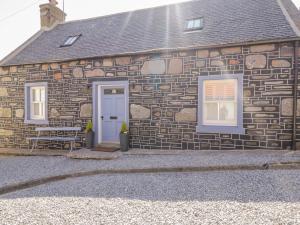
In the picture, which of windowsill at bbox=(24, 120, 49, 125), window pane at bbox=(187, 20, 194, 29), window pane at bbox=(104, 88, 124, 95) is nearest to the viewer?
window pane at bbox=(104, 88, 124, 95)

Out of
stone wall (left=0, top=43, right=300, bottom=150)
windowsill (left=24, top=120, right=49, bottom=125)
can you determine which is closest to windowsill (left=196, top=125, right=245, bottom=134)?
stone wall (left=0, top=43, right=300, bottom=150)

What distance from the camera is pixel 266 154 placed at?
21.2 ft

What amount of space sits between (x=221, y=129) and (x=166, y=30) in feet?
14.9

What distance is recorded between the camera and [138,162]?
6.59m

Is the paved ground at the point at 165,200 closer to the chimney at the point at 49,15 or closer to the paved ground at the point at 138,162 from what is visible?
the paved ground at the point at 138,162

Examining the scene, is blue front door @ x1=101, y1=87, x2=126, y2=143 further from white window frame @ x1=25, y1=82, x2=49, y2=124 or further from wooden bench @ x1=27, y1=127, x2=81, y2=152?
white window frame @ x1=25, y1=82, x2=49, y2=124

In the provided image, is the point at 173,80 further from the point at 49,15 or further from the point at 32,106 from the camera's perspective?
the point at 49,15

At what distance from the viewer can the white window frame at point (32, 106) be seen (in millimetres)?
10000

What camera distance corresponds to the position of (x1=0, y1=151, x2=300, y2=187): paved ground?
5867mm

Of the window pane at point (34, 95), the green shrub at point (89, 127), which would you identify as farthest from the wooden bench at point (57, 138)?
the window pane at point (34, 95)

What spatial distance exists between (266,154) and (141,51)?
5158 millimetres

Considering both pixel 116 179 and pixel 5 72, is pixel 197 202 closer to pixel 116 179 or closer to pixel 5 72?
pixel 116 179

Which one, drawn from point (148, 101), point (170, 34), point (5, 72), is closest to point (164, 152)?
point (148, 101)

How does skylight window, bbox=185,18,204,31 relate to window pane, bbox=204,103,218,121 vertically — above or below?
above
